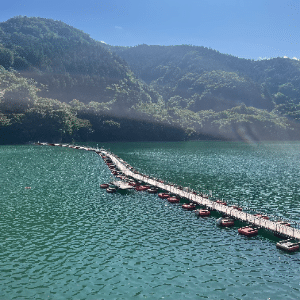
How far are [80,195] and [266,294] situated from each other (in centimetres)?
6361

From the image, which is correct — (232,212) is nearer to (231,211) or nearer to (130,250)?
(231,211)

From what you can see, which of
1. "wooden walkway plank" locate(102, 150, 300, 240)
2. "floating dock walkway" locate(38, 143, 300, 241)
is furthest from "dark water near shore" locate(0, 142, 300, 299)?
"wooden walkway plank" locate(102, 150, 300, 240)

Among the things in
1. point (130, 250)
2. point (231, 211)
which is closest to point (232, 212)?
point (231, 211)

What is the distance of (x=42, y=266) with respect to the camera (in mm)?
43531

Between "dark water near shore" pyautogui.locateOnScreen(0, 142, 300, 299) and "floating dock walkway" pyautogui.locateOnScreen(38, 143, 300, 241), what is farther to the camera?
"floating dock walkway" pyautogui.locateOnScreen(38, 143, 300, 241)

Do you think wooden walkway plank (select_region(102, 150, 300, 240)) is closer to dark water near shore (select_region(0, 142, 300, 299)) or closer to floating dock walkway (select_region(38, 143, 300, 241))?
floating dock walkway (select_region(38, 143, 300, 241))

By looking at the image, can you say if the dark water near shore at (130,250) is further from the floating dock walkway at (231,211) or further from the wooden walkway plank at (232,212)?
the wooden walkway plank at (232,212)

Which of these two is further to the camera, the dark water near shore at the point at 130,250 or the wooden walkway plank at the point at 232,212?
the wooden walkway plank at the point at 232,212

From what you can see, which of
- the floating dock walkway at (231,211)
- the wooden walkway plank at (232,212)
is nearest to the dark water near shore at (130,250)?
the floating dock walkway at (231,211)

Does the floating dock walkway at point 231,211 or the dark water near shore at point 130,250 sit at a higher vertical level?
the floating dock walkway at point 231,211

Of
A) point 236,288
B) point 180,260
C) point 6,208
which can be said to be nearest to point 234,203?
point 180,260

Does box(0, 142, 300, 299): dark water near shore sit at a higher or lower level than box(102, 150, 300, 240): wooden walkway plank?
lower

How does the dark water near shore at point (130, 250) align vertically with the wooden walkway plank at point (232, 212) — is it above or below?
below

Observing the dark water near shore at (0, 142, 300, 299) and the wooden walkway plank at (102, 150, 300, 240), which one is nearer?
the dark water near shore at (0, 142, 300, 299)
